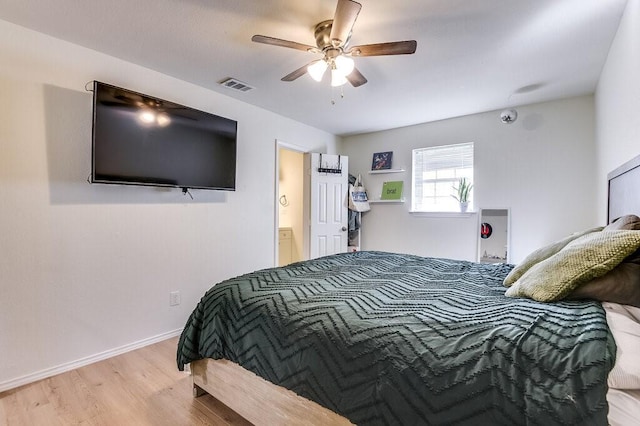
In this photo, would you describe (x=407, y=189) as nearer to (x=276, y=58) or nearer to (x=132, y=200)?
(x=276, y=58)

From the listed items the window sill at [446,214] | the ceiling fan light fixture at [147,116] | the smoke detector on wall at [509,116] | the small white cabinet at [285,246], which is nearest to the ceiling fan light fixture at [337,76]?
the ceiling fan light fixture at [147,116]

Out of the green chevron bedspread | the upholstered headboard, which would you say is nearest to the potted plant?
the upholstered headboard

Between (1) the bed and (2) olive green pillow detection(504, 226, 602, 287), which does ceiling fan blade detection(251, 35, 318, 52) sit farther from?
(2) olive green pillow detection(504, 226, 602, 287)

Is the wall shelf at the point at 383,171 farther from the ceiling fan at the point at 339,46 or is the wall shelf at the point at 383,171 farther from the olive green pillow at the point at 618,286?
the olive green pillow at the point at 618,286

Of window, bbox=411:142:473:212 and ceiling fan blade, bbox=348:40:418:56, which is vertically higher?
ceiling fan blade, bbox=348:40:418:56

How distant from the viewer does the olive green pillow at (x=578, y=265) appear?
1144 mm

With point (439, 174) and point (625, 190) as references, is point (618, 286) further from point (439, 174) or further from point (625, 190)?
point (439, 174)

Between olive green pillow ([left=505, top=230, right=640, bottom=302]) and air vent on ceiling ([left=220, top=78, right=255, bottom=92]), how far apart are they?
2.78 metres

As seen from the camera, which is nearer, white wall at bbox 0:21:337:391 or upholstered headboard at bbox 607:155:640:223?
upholstered headboard at bbox 607:155:640:223

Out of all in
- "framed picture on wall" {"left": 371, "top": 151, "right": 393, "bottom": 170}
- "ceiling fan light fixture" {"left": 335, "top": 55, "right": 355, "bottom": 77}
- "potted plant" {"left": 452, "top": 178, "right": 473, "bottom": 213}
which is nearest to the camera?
"ceiling fan light fixture" {"left": 335, "top": 55, "right": 355, "bottom": 77}

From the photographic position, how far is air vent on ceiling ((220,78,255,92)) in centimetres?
290

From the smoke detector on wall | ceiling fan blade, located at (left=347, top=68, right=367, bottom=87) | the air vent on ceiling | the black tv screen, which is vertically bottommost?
the black tv screen

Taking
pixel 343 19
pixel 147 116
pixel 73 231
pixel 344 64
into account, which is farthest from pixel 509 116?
pixel 73 231

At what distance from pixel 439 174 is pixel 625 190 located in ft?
7.60
